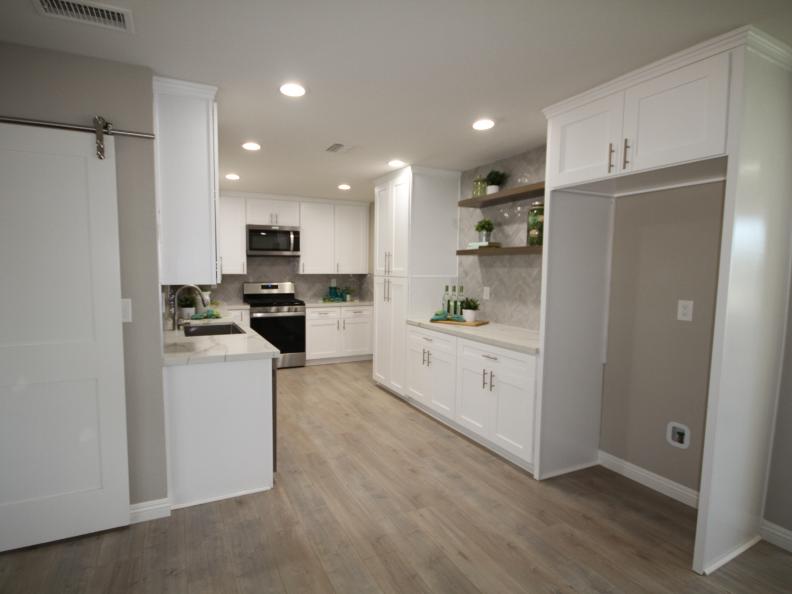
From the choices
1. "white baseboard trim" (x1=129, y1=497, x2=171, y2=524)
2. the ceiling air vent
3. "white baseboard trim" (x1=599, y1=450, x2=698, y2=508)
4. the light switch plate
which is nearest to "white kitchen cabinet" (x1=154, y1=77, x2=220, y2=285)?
the light switch plate

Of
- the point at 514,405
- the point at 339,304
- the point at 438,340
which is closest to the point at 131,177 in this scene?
the point at 438,340

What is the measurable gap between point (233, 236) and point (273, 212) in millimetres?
635

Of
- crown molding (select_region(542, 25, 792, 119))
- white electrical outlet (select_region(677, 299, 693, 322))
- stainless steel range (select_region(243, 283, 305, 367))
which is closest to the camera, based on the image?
crown molding (select_region(542, 25, 792, 119))

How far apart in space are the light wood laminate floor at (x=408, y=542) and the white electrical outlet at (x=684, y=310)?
112 centimetres

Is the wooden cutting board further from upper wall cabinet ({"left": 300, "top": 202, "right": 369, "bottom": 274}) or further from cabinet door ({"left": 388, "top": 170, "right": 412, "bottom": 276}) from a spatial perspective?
upper wall cabinet ({"left": 300, "top": 202, "right": 369, "bottom": 274})

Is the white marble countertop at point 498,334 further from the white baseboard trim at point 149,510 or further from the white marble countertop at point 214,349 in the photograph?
the white baseboard trim at point 149,510

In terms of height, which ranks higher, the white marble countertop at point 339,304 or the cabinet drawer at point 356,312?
the white marble countertop at point 339,304

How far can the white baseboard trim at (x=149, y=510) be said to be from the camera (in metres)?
2.37

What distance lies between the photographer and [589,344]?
121 inches

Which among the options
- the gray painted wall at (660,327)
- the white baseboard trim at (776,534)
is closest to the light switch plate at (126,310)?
the gray painted wall at (660,327)

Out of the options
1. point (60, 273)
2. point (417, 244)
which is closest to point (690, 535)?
point (417, 244)

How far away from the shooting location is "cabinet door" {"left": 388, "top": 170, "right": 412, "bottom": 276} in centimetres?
436

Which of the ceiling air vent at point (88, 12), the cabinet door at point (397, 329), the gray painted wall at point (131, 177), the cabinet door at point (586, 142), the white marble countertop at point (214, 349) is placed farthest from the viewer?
the cabinet door at point (397, 329)

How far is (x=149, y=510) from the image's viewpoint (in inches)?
94.6
